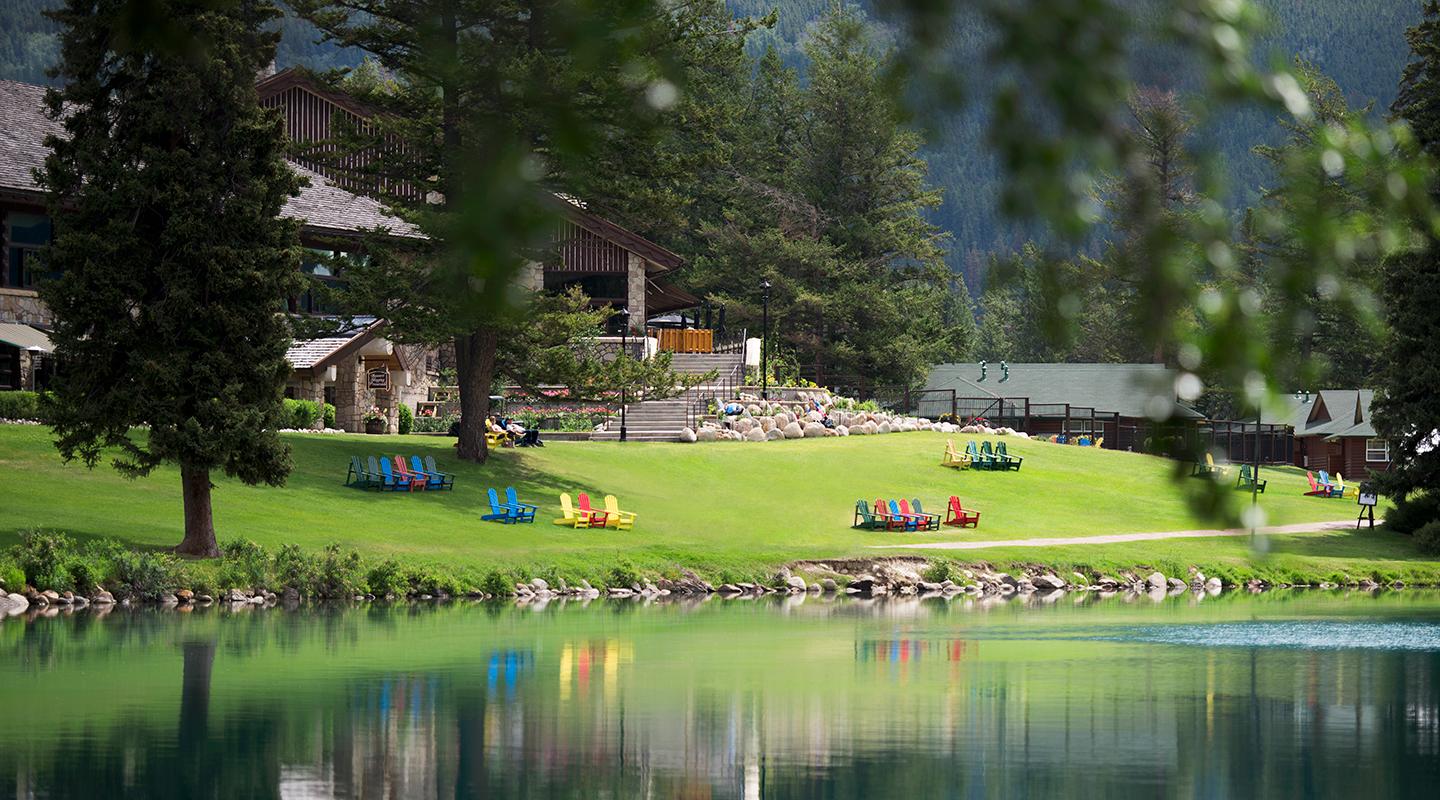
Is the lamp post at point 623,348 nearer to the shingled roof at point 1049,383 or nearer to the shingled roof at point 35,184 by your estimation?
the shingled roof at point 35,184

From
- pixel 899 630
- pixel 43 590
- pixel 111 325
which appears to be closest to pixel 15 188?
pixel 111 325

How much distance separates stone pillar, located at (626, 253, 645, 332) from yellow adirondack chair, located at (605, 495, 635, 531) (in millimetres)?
27777

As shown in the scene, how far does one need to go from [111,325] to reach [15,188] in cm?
1659

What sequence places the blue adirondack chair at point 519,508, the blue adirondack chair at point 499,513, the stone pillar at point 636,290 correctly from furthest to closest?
the stone pillar at point 636,290, the blue adirondack chair at point 519,508, the blue adirondack chair at point 499,513

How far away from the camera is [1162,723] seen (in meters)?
19.7

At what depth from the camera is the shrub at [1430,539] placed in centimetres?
4703

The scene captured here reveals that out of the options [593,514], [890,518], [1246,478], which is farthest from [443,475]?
[1246,478]

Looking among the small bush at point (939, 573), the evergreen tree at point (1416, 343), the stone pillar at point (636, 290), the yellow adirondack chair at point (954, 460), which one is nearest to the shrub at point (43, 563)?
the small bush at point (939, 573)

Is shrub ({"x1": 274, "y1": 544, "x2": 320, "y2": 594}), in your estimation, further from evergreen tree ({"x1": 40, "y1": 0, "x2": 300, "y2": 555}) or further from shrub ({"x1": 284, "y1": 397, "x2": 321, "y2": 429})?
shrub ({"x1": 284, "y1": 397, "x2": 321, "y2": 429})

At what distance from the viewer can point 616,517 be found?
4128cm

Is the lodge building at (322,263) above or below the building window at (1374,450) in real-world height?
above

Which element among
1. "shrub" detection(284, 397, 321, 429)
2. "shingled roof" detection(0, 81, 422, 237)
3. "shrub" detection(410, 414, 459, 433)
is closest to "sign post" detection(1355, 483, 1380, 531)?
"shrub" detection(410, 414, 459, 433)

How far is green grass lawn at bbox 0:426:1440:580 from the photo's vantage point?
35531 millimetres

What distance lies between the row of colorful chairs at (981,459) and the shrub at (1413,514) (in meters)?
11.9
